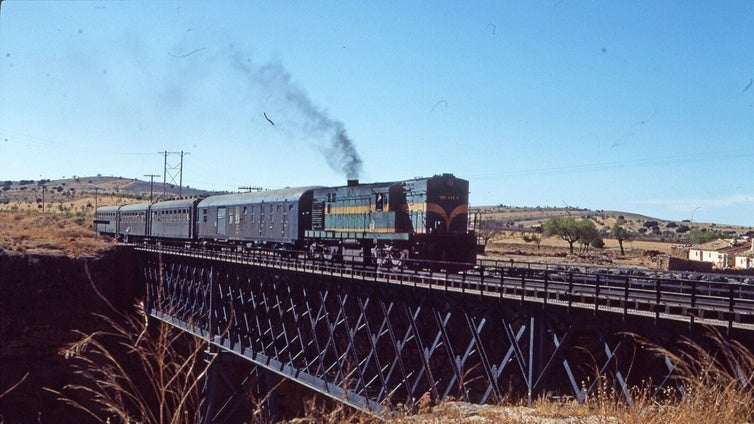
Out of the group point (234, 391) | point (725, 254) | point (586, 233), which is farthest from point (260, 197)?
point (586, 233)

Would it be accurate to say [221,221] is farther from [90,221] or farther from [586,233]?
[90,221]

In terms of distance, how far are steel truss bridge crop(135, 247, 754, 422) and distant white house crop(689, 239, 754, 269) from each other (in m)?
36.3

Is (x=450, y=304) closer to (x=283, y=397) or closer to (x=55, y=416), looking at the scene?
(x=283, y=397)

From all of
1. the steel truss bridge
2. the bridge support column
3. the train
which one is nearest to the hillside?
the train

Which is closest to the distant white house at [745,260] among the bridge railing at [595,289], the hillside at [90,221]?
the hillside at [90,221]

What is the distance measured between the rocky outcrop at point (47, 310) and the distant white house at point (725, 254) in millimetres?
43402

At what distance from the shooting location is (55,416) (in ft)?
125

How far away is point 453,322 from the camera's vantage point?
23.2 m

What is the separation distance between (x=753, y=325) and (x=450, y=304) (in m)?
7.18

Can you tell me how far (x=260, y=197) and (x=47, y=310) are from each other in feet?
50.6

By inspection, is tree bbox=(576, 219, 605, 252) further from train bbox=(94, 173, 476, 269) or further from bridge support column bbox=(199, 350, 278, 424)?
bridge support column bbox=(199, 350, 278, 424)

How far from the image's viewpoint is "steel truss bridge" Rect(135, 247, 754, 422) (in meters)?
12.6

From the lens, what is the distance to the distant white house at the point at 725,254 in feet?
183

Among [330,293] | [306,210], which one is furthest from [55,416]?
[330,293]
